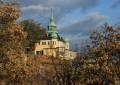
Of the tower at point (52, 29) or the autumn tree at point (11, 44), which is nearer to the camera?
the autumn tree at point (11, 44)

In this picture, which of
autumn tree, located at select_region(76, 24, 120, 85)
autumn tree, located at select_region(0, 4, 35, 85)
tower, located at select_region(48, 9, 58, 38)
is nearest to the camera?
autumn tree, located at select_region(0, 4, 35, 85)

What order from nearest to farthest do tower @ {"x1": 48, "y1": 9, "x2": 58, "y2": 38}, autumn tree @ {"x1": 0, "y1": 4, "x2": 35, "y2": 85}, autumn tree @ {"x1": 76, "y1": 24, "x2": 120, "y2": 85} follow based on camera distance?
autumn tree @ {"x1": 0, "y1": 4, "x2": 35, "y2": 85}, autumn tree @ {"x1": 76, "y1": 24, "x2": 120, "y2": 85}, tower @ {"x1": 48, "y1": 9, "x2": 58, "y2": 38}

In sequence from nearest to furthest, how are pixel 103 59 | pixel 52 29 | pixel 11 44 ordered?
pixel 11 44 < pixel 103 59 < pixel 52 29

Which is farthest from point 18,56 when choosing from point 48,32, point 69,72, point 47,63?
point 48,32

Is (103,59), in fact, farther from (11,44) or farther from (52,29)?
(52,29)

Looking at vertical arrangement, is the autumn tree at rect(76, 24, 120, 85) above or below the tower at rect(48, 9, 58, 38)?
below

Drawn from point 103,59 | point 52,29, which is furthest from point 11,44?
point 52,29

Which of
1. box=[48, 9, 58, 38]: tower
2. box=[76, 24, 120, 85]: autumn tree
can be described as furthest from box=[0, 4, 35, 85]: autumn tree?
box=[48, 9, 58, 38]: tower

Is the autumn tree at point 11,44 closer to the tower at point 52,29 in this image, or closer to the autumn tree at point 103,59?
the autumn tree at point 103,59

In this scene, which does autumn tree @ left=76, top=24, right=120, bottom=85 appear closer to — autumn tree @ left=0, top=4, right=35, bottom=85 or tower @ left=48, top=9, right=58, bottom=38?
autumn tree @ left=0, top=4, right=35, bottom=85

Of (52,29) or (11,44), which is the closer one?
(11,44)

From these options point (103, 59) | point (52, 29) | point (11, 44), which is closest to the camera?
point (11, 44)

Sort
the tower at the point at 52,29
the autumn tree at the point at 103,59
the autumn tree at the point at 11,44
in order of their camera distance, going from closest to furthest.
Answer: the autumn tree at the point at 11,44
the autumn tree at the point at 103,59
the tower at the point at 52,29

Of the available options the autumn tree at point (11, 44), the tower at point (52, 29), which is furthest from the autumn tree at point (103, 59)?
the tower at point (52, 29)
